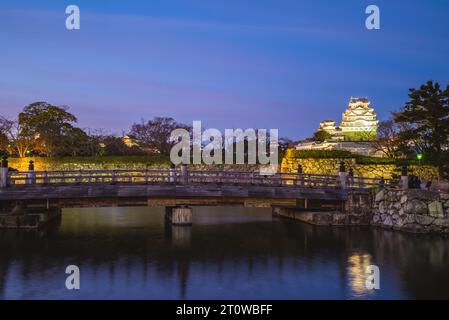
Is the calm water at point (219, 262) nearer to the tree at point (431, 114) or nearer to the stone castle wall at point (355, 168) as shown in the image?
the tree at point (431, 114)

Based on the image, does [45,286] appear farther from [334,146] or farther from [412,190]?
[334,146]

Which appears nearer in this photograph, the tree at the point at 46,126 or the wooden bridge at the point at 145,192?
the wooden bridge at the point at 145,192

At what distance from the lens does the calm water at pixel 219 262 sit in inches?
522

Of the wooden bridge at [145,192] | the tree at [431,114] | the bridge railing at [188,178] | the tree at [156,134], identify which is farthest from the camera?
the tree at [156,134]

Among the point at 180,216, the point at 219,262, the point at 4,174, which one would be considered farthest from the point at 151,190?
the point at 219,262

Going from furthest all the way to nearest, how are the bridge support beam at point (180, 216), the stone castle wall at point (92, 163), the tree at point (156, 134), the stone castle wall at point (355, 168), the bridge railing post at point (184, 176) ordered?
the tree at point (156, 134) → the stone castle wall at point (92, 163) → the stone castle wall at point (355, 168) → the bridge support beam at point (180, 216) → the bridge railing post at point (184, 176)

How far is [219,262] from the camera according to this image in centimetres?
1716

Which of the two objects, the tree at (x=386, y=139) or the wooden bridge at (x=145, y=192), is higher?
the tree at (x=386, y=139)

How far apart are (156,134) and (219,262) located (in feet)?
145

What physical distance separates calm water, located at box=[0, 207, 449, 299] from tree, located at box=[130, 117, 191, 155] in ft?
108

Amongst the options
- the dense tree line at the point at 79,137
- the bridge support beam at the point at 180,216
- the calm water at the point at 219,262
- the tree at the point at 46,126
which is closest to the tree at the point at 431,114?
the dense tree line at the point at 79,137

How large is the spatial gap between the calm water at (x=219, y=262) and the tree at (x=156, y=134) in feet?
108

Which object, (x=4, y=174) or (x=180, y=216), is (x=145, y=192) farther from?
(x=4, y=174)

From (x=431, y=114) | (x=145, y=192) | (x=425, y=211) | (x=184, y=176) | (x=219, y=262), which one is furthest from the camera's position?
(x=431, y=114)
